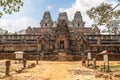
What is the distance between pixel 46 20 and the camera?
84.8 meters

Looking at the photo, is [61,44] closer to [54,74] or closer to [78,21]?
[54,74]

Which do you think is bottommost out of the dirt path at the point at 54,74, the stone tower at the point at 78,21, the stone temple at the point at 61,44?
the dirt path at the point at 54,74

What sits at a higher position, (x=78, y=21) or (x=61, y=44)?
(x=78, y=21)

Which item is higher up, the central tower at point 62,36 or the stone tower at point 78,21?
the stone tower at point 78,21

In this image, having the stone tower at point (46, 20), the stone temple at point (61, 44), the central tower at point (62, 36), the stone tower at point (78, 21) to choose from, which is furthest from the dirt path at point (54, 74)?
the stone tower at point (78, 21)

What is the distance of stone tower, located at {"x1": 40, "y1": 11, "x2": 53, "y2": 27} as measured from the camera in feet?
276

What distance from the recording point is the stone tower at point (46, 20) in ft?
276

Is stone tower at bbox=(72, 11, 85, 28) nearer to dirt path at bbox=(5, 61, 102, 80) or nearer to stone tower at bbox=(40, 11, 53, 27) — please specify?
stone tower at bbox=(40, 11, 53, 27)

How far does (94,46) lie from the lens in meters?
51.4

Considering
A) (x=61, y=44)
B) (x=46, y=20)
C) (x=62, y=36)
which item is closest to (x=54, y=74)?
(x=62, y=36)

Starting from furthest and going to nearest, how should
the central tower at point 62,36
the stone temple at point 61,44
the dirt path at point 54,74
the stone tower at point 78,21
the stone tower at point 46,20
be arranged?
the stone tower at point 78,21, the stone tower at point 46,20, the central tower at point 62,36, the stone temple at point 61,44, the dirt path at point 54,74

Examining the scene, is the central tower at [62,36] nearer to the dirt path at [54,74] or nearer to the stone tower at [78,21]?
the dirt path at [54,74]

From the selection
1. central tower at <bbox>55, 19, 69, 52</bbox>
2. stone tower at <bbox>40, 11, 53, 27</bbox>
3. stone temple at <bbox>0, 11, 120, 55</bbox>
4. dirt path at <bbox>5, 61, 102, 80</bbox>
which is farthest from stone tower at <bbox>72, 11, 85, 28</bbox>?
dirt path at <bbox>5, 61, 102, 80</bbox>

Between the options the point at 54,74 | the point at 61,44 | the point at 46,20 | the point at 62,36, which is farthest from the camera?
the point at 46,20
